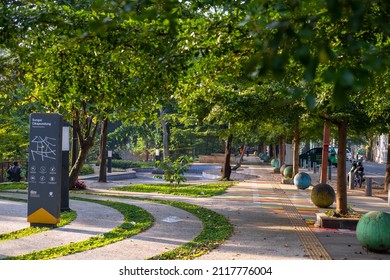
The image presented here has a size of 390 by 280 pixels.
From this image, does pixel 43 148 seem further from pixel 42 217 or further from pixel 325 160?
pixel 325 160

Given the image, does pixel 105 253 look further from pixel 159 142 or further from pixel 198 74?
pixel 159 142

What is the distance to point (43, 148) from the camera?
36.7 feet

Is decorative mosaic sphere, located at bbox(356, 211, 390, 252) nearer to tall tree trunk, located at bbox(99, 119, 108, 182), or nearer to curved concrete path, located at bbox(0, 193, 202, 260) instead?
curved concrete path, located at bbox(0, 193, 202, 260)

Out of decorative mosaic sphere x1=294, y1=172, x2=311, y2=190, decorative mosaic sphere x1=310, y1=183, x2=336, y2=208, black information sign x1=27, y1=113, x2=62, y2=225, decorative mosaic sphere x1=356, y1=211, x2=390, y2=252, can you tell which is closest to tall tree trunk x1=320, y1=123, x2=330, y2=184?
decorative mosaic sphere x1=310, y1=183, x2=336, y2=208

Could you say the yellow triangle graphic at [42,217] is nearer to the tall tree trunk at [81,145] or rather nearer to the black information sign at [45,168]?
the black information sign at [45,168]

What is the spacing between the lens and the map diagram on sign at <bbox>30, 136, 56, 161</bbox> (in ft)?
36.6

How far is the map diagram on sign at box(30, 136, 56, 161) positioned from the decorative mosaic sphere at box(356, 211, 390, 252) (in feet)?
20.5

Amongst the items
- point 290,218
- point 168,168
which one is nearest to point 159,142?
point 168,168

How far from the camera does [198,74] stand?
9.68 meters

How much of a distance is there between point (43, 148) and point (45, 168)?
16.6 inches

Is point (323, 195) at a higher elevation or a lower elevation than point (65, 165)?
lower

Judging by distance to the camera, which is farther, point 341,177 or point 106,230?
point 341,177

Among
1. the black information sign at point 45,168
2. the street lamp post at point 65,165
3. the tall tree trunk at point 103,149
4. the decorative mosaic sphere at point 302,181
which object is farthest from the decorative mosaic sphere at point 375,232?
the tall tree trunk at point 103,149

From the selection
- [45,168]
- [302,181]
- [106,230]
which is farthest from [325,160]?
[45,168]
